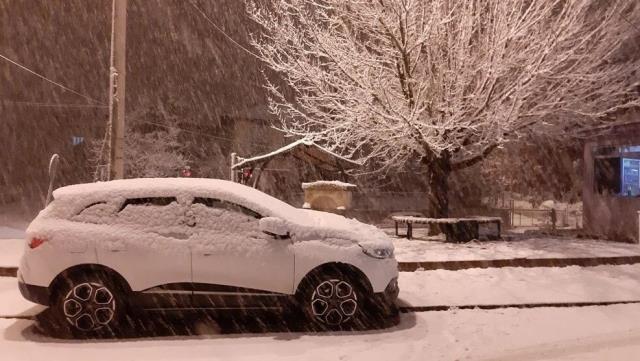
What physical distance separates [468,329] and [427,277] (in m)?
3.01

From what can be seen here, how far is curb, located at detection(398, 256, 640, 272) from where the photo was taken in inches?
397

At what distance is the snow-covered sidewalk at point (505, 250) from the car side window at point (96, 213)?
18.1ft

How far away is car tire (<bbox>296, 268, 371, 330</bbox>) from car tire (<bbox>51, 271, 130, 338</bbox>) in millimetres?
2005

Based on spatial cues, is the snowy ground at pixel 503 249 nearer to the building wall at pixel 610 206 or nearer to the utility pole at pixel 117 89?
the building wall at pixel 610 206

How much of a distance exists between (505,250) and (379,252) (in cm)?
625

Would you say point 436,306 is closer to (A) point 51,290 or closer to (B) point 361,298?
(B) point 361,298

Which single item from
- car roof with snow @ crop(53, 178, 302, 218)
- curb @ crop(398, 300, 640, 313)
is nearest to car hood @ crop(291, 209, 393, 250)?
car roof with snow @ crop(53, 178, 302, 218)

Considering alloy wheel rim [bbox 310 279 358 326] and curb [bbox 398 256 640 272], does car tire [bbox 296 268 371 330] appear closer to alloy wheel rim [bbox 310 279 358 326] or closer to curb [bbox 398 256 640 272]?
alloy wheel rim [bbox 310 279 358 326]

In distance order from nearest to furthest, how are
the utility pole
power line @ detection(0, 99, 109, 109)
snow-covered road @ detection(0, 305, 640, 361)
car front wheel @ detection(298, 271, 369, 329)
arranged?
snow-covered road @ detection(0, 305, 640, 361) < car front wheel @ detection(298, 271, 369, 329) < the utility pole < power line @ detection(0, 99, 109, 109)

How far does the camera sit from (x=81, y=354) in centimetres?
543

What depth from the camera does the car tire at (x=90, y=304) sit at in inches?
237

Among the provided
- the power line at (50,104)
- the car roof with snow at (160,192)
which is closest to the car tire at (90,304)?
the car roof with snow at (160,192)

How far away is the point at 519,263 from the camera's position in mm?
10562

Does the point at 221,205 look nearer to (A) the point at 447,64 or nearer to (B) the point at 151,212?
(B) the point at 151,212
